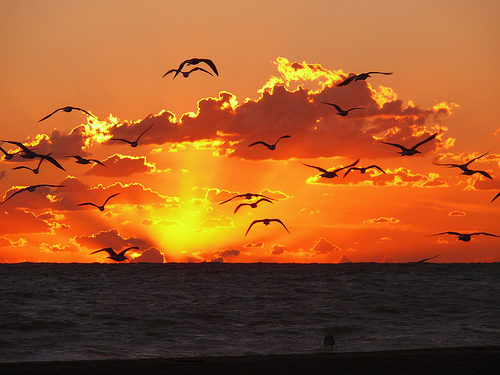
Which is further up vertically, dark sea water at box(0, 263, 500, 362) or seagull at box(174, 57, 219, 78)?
seagull at box(174, 57, 219, 78)

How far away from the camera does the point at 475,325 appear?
42750 millimetres

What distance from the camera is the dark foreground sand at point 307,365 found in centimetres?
2259

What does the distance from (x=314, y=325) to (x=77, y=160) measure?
1708 centimetres

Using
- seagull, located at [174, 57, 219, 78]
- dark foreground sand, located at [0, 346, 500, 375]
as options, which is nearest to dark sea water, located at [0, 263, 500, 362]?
dark foreground sand, located at [0, 346, 500, 375]

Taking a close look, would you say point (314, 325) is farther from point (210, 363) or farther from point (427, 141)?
point (210, 363)

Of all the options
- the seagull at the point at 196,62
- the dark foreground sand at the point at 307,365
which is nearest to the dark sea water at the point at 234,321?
the dark foreground sand at the point at 307,365

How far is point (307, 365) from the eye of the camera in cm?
2375

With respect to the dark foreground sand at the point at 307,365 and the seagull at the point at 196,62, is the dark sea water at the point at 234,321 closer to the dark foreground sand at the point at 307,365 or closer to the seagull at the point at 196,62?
the dark foreground sand at the point at 307,365

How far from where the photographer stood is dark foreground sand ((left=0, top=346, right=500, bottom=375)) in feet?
74.1

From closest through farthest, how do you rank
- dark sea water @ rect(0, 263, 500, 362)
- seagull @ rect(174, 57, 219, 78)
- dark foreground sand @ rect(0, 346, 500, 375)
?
dark foreground sand @ rect(0, 346, 500, 375) → seagull @ rect(174, 57, 219, 78) → dark sea water @ rect(0, 263, 500, 362)

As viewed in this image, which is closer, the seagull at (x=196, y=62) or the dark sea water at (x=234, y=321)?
the seagull at (x=196, y=62)

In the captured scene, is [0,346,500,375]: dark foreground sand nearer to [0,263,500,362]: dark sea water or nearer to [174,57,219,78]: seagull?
[0,263,500,362]: dark sea water

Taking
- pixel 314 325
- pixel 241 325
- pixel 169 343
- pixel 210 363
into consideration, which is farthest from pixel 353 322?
pixel 210 363

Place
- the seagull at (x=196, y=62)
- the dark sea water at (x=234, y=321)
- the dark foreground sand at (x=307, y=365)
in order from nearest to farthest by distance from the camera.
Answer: the dark foreground sand at (x=307, y=365) → the seagull at (x=196, y=62) → the dark sea water at (x=234, y=321)
